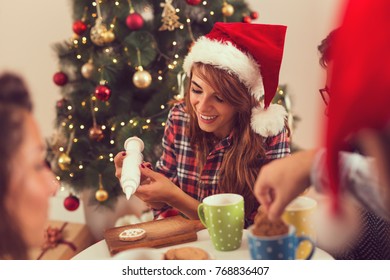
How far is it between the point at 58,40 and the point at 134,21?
0.25 m

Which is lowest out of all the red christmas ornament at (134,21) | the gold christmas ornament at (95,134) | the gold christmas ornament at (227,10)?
the gold christmas ornament at (95,134)

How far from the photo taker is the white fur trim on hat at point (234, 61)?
33.4 inches

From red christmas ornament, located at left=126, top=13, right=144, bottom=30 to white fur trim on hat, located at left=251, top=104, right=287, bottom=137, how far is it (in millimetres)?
381

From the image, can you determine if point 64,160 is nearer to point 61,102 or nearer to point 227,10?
point 61,102

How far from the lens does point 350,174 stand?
20.4 inches

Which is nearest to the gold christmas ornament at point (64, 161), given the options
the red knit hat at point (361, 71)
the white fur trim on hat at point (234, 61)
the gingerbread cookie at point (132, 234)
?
the gingerbread cookie at point (132, 234)

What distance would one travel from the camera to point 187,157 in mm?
971

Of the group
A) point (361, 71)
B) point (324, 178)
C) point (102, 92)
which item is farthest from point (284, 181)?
point (102, 92)

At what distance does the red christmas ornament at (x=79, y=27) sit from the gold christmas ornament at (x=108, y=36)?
0.34 ft

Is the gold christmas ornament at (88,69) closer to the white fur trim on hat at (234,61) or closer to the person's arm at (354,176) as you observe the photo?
the white fur trim on hat at (234,61)

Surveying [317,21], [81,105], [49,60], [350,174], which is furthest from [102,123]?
[350,174]

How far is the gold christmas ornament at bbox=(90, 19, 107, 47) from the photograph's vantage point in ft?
3.22

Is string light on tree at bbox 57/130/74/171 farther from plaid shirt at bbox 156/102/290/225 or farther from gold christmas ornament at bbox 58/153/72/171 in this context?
plaid shirt at bbox 156/102/290/225
